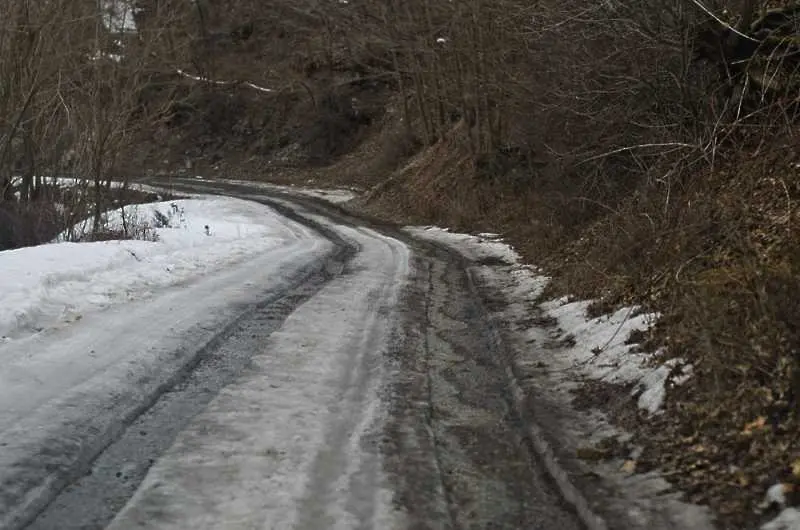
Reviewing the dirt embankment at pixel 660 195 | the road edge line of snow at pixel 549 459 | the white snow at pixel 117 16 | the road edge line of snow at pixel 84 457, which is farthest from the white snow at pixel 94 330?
the white snow at pixel 117 16

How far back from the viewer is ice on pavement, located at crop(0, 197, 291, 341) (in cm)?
798

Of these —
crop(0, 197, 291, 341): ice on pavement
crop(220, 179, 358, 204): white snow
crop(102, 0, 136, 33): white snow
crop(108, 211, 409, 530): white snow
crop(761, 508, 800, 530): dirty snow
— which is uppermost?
crop(102, 0, 136, 33): white snow

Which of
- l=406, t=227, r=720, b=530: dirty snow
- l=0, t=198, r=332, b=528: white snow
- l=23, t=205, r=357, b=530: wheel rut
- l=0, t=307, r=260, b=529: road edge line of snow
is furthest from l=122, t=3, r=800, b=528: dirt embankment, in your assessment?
l=0, t=198, r=332, b=528: white snow

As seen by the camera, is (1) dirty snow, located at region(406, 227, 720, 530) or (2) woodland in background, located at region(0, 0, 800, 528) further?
(2) woodland in background, located at region(0, 0, 800, 528)

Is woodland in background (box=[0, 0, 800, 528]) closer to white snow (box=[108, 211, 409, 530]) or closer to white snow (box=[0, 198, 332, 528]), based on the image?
white snow (box=[108, 211, 409, 530])

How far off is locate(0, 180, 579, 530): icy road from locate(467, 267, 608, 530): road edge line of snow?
0.08 metres

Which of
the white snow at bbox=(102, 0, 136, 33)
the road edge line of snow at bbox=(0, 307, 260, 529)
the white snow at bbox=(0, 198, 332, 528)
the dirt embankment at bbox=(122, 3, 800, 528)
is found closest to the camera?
the road edge line of snow at bbox=(0, 307, 260, 529)

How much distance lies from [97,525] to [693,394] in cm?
375

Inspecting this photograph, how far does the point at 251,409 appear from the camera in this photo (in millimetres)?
5656

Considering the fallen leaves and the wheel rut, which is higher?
the fallen leaves

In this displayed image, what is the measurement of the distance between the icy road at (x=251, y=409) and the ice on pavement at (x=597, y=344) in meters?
0.62

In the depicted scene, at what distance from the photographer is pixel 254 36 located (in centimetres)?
5528

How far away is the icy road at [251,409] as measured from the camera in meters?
4.12

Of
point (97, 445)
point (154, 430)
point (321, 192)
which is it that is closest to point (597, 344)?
point (154, 430)
